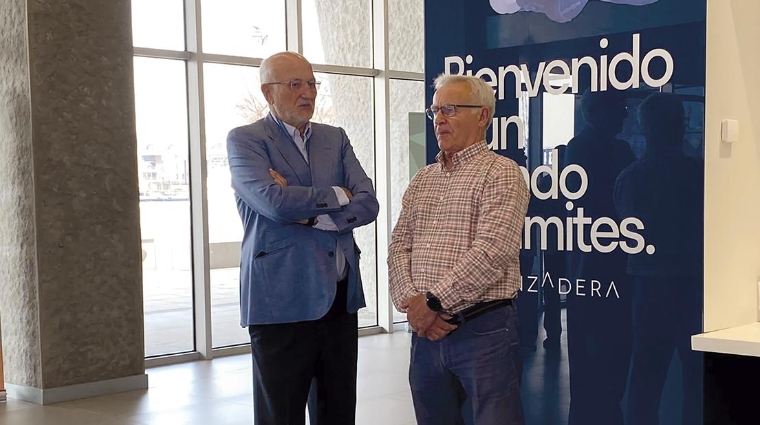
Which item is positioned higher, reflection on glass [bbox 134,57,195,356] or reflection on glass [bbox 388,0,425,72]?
reflection on glass [bbox 388,0,425,72]

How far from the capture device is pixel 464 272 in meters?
2.83

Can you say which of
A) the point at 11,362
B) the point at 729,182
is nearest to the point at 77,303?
the point at 11,362

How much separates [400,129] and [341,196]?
681cm

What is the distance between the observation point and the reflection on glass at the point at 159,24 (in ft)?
26.3

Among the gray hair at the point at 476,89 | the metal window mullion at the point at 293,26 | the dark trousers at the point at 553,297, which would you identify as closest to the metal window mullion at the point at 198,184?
the metal window mullion at the point at 293,26

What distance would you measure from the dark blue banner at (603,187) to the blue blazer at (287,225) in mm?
717

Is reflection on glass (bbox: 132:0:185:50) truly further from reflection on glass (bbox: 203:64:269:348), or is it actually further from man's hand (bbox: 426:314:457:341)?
man's hand (bbox: 426:314:457:341)

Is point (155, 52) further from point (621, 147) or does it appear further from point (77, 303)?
point (621, 147)

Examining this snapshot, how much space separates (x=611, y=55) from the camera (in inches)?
132

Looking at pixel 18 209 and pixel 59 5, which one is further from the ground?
pixel 59 5

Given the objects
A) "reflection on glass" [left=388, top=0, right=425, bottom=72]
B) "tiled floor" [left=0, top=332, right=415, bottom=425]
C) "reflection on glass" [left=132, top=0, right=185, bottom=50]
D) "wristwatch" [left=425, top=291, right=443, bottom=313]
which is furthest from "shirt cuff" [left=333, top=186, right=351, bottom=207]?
"reflection on glass" [left=388, top=0, right=425, bottom=72]

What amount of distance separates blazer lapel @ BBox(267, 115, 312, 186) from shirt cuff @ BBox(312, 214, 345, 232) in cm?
16

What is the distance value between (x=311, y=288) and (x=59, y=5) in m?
4.01

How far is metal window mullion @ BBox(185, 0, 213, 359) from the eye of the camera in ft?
26.9
